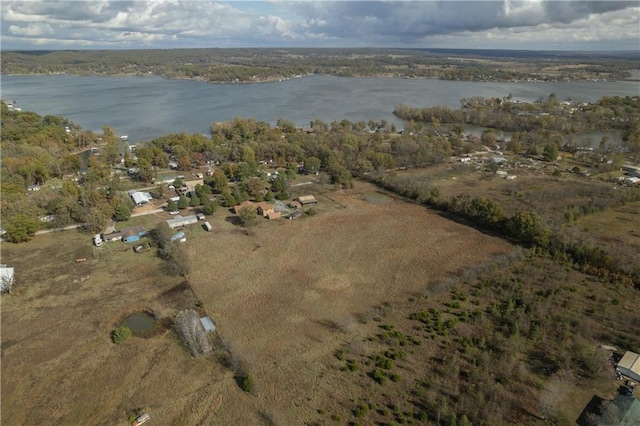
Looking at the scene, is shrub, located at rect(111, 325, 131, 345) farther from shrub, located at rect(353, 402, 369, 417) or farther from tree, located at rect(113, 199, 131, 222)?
tree, located at rect(113, 199, 131, 222)

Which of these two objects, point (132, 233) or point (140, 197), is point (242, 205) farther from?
point (140, 197)

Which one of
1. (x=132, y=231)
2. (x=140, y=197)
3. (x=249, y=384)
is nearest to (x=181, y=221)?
(x=132, y=231)

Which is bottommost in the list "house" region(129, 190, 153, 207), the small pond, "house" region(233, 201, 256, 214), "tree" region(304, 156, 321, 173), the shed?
the small pond

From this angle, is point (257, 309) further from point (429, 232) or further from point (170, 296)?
point (429, 232)

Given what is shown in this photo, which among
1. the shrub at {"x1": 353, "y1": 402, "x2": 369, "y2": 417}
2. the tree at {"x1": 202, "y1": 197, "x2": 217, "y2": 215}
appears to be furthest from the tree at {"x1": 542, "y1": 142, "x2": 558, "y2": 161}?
the shrub at {"x1": 353, "y1": 402, "x2": 369, "y2": 417}

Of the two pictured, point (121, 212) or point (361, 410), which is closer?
point (361, 410)
